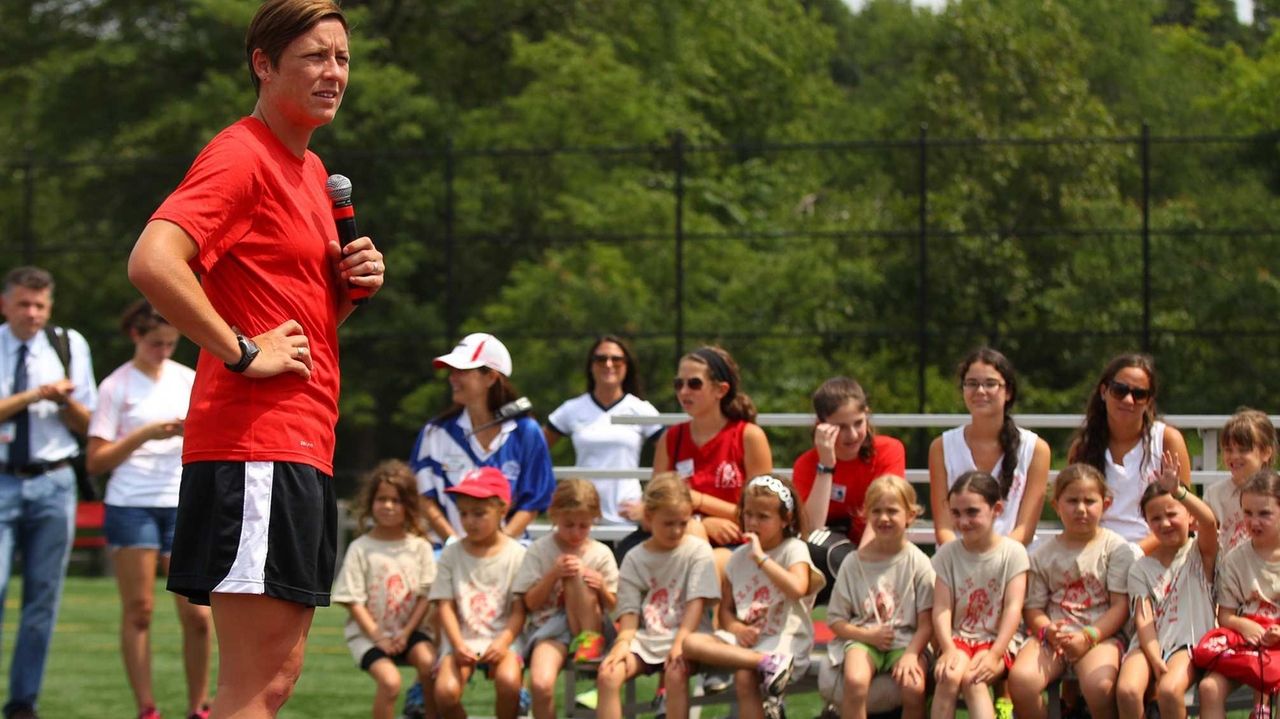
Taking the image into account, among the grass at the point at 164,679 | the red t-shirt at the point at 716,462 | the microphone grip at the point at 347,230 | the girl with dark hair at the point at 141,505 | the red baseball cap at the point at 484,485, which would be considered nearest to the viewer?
the microphone grip at the point at 347,230

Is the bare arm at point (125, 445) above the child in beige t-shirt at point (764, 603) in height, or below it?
above

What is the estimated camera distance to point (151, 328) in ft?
23.0

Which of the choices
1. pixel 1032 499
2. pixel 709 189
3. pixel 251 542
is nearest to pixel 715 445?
pixel 1032 499

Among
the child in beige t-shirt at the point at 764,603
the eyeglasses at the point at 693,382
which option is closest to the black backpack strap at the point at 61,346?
the eyeglasses at the point at 693,382

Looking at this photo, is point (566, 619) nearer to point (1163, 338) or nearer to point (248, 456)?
point (248, 456)

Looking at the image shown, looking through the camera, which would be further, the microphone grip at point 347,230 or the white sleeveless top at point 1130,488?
the white sleeveless top at point 1130,488

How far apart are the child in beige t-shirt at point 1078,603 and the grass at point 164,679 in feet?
5.93

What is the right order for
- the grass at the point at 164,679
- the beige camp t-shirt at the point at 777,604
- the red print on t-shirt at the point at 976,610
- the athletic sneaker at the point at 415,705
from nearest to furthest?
the red print on t-shirt at the point at 976,610 < the beige camp t-shirt at the point at 777,604 < the athletic sneaker at the point at 415,705 < the grass at the point at 164,679

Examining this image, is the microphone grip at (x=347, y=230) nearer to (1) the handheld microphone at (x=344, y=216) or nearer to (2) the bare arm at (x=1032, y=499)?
(1) the handheld microphone at (x=344, y=216)

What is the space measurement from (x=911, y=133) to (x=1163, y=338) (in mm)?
9961

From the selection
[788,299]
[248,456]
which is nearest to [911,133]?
[788,299]

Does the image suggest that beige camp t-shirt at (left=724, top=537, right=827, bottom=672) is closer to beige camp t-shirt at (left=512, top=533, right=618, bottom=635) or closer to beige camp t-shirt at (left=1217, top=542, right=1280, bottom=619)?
beige camp t-shirt at (left=512, top=533, right=618, bottom=635)

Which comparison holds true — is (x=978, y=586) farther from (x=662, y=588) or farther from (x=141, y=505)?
(x=141, y=505)

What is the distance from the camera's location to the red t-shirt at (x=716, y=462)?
667cm
